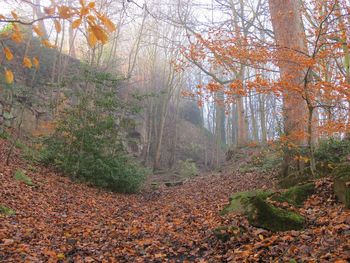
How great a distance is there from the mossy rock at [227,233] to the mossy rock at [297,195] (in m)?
1.42

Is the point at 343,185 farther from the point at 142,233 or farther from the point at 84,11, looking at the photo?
the point at 84,11

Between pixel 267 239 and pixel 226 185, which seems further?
pixel 226 185

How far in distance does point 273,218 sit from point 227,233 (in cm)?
72

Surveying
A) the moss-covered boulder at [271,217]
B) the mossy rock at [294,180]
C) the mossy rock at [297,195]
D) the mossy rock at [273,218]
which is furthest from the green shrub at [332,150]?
the mossy rock at [273,218]

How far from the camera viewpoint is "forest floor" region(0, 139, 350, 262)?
169 inches

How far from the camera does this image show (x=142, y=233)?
22.1ft

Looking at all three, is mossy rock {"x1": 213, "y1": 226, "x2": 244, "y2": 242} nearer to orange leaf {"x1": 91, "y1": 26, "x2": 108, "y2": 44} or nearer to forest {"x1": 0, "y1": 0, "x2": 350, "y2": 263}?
forest {"x1": 0, "y1": 0, "x2": 350, "y2": 263}

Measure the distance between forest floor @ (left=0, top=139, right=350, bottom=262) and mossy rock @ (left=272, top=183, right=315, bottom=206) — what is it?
189 millimetres

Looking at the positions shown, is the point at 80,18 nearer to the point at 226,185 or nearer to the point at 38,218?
the point at 38,218

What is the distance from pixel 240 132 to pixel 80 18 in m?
21.0

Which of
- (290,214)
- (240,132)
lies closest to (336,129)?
(290,214)

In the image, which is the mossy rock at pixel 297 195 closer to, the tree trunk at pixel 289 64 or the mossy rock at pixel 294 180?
the mossy rock at pixel 294 180

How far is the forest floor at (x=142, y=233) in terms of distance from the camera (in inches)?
169

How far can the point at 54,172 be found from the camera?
44.2 feet
